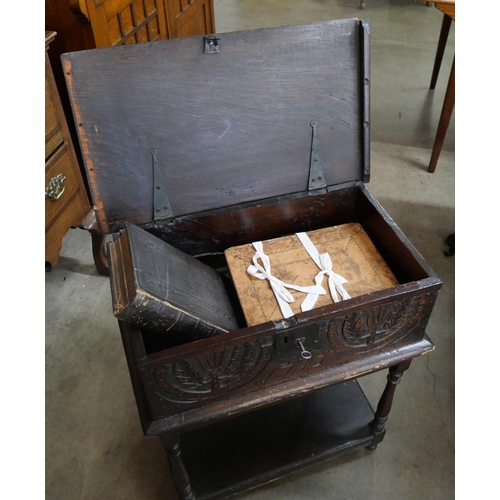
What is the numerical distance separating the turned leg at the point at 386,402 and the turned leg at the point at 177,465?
1.74ft

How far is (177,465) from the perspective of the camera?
106cm

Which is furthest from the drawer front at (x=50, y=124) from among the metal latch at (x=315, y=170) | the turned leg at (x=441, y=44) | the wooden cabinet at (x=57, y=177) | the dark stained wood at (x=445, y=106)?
the turned leg at (x=441, y=44)

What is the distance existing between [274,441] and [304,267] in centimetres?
53

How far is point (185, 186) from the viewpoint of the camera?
1.12m

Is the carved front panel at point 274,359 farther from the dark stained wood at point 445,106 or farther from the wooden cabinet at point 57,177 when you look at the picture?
the dark stained wood at point 445,106

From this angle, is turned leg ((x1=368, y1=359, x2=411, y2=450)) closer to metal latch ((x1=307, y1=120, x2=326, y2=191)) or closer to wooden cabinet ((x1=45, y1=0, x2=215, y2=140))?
metal latch ((x1=307, y1=120, x2=326, y2=191))

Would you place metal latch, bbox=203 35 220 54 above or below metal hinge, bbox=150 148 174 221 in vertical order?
above

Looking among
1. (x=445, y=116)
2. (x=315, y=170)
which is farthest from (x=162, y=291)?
(x=445, y=116)

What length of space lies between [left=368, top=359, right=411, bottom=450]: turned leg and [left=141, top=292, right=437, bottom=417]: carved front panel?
110 mm

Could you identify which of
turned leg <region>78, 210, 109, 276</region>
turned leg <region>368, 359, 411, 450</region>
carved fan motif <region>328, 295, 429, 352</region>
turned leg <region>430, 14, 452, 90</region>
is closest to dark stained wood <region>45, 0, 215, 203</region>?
turned leg <region>78, 210, 109, 276</region>

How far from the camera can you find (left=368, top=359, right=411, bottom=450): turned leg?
1122 mm

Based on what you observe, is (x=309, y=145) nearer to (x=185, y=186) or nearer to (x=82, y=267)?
(x=185, y=186)

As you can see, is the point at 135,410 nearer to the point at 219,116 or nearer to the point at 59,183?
the point at 59,183

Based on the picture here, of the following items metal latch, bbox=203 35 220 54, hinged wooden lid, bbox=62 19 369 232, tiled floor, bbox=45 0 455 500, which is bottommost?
tiled floor, bbox=45 0 455 500
